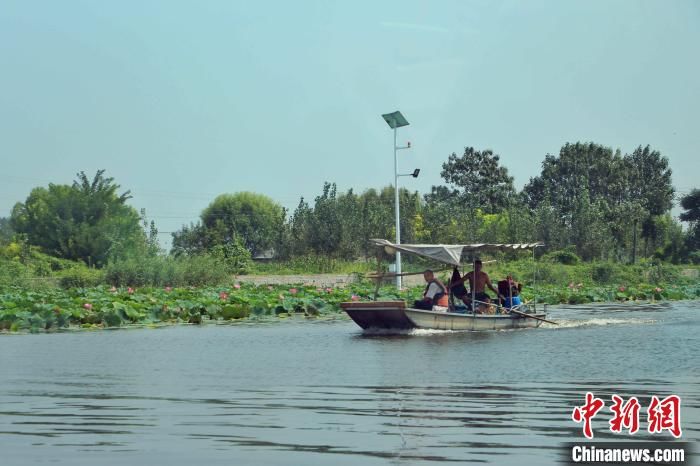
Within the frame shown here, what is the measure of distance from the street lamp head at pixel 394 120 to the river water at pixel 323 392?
18963mm

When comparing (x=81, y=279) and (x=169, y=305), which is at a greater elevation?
(x=81, y=279)

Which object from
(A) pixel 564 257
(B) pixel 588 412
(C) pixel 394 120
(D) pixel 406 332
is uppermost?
(C) pixel 394 120

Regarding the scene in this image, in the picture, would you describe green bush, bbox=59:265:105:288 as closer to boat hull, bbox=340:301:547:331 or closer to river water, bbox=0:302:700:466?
river water, bbox=0:302:700:466

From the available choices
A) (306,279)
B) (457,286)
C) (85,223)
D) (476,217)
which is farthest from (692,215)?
(457,286)

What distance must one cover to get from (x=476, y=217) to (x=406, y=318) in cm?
4170

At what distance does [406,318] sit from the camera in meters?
23.0

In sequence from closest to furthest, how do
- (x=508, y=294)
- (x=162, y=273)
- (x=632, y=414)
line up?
(x=632, y=414), (x=508, y=294), (x=162, y=273)

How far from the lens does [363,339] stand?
22.7 meters

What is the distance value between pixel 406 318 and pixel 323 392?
362 inches

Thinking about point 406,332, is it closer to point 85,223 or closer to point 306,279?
point 306,279

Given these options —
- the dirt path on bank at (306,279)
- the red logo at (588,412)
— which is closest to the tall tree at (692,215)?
the dirt path on bank at (306,279)

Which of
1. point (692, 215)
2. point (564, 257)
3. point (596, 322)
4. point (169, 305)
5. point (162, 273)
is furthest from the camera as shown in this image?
point (692, 215)

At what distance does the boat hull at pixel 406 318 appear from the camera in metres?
22.9

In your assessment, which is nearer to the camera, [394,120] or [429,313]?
[429,313]
